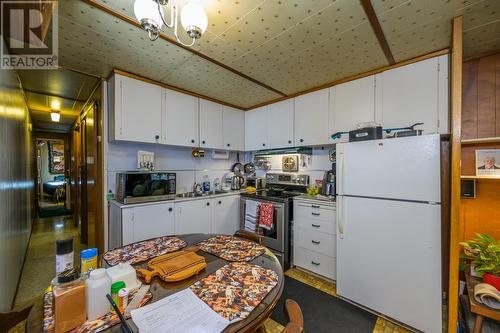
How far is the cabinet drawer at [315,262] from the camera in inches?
93.6

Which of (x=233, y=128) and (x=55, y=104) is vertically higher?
(x=55, y=104)

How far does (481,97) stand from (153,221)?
3.57m

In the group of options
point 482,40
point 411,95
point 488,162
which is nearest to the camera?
point 482,40

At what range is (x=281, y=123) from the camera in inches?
126

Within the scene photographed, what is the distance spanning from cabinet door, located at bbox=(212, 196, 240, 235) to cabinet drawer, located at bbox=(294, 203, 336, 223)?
40.6 inches

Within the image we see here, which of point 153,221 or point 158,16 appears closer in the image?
point 158,16

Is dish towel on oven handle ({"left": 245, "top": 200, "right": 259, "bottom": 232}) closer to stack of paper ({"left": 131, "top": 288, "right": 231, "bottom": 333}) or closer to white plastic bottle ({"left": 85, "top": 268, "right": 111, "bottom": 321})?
stack of paper ({"left": 131, "top": 288, "right": 231, "bottom": 333})

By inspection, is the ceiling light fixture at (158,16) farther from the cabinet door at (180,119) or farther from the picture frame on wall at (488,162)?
the picture frame on wall at (488,162)

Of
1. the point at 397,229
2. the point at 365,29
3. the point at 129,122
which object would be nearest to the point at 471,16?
the point at 365,29

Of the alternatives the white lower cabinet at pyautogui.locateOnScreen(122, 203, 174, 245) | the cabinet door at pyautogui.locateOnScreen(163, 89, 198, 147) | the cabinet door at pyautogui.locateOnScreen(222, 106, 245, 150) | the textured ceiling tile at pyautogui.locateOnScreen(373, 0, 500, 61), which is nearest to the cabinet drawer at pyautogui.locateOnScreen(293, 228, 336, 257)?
the white lower cabinet at pyautogui.locateOnScreen(122, 203, 174, 245)

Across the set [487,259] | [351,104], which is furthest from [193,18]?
[487,259]

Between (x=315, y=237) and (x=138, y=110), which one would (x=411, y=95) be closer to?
(x=315, y=237)

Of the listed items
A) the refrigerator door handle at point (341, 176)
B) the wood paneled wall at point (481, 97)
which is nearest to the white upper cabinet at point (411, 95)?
the wood paneled wall at point (481, 97)

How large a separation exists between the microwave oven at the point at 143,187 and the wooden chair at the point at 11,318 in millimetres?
1415
